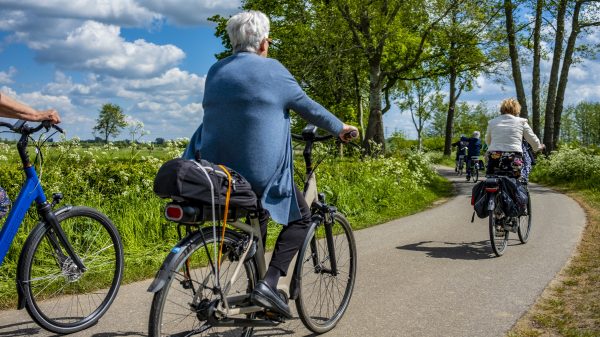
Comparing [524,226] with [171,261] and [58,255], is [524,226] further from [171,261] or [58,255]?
[171,261]

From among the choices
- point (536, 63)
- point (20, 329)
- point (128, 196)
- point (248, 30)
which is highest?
point (536, 63)

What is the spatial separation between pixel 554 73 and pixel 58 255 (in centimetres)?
2347

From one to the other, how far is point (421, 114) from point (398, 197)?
4397 centimetres

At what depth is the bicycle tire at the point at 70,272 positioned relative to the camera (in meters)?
3.81

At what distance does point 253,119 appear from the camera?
3168 millimetres

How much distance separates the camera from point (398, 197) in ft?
41.1

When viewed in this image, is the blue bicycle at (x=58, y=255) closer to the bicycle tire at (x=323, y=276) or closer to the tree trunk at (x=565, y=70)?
the bicycle tire at (x=323, y=276)

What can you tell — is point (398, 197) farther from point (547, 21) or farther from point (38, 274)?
point (547, 21)

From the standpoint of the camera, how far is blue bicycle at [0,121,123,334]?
3756 mm

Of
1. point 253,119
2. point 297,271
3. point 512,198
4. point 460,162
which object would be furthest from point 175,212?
point 460,162

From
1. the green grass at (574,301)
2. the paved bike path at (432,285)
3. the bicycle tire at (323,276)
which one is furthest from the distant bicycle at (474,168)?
the bicycle tire at (323,276)

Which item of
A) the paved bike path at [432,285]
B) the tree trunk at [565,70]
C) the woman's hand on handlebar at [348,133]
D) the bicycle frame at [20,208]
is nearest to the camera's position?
the woman's hand on handlebar at [348,133]

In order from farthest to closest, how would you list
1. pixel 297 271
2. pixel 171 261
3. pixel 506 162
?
pixel 506 162
pixel 297 271
pixel 171 261

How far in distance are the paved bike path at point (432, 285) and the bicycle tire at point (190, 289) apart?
0.93 meters
